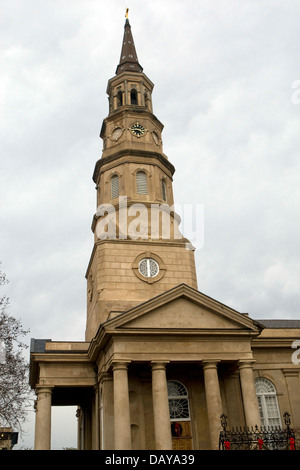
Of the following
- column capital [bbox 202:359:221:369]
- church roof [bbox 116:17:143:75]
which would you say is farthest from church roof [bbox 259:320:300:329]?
church roof [bbox 116:17:143:75]

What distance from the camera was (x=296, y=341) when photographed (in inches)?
1046

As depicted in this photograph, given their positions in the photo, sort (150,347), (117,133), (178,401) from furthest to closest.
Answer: (117,133)
(178,401)
(150,347)

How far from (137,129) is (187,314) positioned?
1745cm

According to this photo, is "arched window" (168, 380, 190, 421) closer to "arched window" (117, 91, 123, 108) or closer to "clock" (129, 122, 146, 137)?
"clock" (129, 122, 146, 137)

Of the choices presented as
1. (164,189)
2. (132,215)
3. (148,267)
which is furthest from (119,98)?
(148,267)

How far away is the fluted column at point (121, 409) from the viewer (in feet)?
66.6

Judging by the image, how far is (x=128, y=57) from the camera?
40250 mm

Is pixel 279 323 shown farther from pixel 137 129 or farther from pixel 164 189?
pixel 137 129

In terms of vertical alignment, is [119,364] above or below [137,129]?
below

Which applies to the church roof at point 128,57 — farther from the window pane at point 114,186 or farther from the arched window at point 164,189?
the arched window at point 164,189

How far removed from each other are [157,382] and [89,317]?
1088 centimetres

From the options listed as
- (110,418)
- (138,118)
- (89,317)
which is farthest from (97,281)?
(138,118)

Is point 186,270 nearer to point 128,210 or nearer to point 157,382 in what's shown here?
point 128,210
